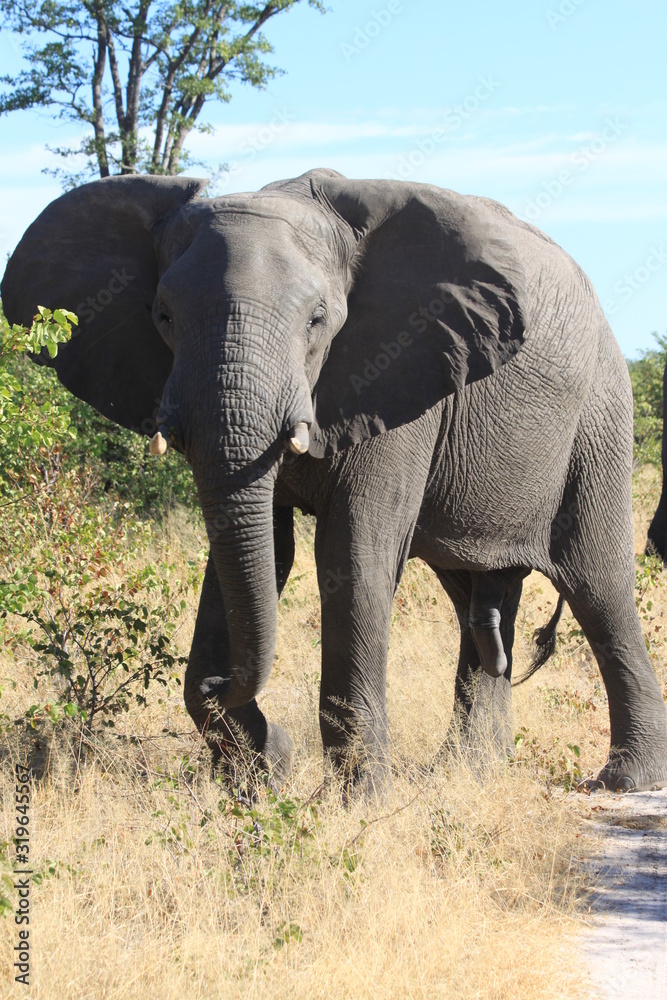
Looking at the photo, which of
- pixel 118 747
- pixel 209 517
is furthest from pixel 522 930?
pixel 118 747

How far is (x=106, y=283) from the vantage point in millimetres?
5055

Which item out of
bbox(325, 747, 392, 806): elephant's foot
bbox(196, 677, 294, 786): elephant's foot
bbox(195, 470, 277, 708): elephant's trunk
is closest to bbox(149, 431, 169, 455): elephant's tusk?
bbox(195, 470, 277, 708): elephant's trunk

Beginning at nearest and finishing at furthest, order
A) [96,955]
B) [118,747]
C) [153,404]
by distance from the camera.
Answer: [96,955], [153,404], [118,747]

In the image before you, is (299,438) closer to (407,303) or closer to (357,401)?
(357,401)

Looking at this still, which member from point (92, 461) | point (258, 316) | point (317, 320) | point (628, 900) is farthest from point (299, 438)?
point (92, 461)

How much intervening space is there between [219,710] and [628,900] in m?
1.82

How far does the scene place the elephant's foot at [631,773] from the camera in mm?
6119

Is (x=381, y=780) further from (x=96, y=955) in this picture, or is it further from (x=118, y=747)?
(x=96, y=955)

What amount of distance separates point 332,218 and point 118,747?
8.74ft

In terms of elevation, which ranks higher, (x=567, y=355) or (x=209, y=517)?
(x=567, y=355)

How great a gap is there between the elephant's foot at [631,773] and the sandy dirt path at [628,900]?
0.08 m

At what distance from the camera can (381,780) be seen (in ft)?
16.5

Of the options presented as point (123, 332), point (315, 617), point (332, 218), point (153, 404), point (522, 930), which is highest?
point (332, 218)

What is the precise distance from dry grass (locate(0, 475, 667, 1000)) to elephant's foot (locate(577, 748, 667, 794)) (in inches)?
→ 7.4
